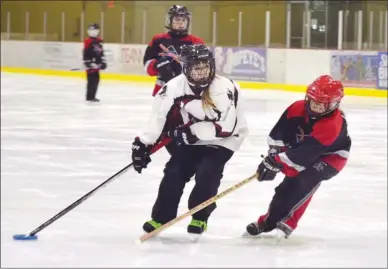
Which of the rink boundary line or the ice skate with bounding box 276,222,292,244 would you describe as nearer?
the ice skate with bounding box 276,222,292,244

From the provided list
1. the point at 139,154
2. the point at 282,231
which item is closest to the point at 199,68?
the point at 139,154

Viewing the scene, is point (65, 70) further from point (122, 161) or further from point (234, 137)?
point (234, 137)

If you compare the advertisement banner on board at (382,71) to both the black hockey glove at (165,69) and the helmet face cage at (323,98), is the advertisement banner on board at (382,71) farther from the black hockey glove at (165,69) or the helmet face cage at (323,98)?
the helmet face cage at (323,98)

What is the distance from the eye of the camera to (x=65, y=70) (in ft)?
46.7

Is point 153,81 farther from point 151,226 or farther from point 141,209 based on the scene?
point 151,226

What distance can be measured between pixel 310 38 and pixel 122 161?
6739 millimetres

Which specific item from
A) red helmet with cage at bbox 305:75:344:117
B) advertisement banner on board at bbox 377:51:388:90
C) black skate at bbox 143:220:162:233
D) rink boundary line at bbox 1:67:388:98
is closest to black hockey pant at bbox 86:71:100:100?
rink boundary line at bbox 1:67:388:98

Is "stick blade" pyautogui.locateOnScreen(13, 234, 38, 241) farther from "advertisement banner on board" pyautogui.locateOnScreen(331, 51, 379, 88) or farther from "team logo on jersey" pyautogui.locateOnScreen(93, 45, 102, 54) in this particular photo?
"advertisement banner on board" pyautogui.locateOnScreen(331, 51, 379, 88)

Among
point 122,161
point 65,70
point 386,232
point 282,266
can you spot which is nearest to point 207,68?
point 282,266

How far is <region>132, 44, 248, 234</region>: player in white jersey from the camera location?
2.88 meters

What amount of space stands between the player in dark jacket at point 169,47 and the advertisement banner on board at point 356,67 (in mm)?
6311

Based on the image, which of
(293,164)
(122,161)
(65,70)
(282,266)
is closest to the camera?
(282,266)

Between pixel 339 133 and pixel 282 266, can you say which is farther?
pixel 339 133

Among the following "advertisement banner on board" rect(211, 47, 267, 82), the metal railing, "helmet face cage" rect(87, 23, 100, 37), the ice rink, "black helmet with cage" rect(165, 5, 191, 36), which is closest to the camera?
the ice rink
